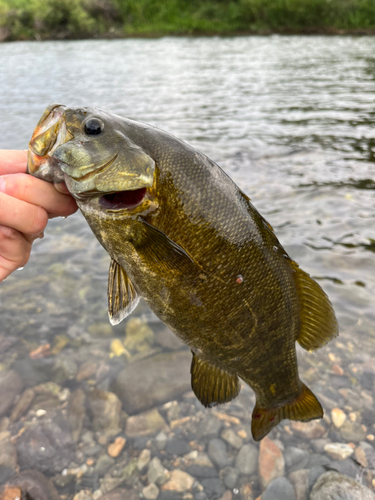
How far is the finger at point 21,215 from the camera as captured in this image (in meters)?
1.98

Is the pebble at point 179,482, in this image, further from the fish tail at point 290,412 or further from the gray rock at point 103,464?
the fish tail at point 290,412

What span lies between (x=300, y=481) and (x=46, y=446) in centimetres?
202

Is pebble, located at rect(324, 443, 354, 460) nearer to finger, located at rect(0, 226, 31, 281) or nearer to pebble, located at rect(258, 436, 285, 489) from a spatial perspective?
pebble, located at rect(258, 436, 285, 489)

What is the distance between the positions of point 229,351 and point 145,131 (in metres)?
1.32

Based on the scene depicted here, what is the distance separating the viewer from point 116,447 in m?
3.16

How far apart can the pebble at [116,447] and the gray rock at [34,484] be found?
472mm

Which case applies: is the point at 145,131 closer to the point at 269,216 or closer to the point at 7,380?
the point at 7,380

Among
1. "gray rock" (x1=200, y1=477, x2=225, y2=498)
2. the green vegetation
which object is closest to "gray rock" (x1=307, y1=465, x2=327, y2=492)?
"gray rock" (x1=200, y1=477, x2=225, y2=498)

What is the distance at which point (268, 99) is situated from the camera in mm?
14742

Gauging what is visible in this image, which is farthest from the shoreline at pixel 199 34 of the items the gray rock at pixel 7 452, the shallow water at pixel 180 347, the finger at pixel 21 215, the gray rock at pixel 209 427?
the gray rock at pixel 7 452

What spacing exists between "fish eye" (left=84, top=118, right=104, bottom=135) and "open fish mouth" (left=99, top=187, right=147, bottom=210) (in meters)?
0.32

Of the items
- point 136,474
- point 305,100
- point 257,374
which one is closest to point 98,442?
point 136,474

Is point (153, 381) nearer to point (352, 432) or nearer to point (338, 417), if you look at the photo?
point (338, 417)

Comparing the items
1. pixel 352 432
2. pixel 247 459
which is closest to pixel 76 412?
pixel 247 459
